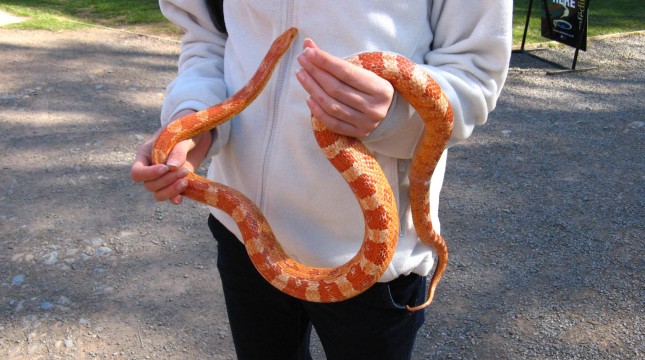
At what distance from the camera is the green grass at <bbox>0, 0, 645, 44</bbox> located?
8461 mm

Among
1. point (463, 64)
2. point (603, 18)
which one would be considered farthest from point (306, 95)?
point (603, 18)

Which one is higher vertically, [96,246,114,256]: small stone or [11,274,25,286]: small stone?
[11,274,25,286]: small stone

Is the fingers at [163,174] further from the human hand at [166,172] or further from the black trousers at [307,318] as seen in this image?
the black trousers at [307,318]

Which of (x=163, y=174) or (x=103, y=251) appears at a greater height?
(x=163, y=174)

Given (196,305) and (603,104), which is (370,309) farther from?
(603,104)

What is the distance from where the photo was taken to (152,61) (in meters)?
7.22

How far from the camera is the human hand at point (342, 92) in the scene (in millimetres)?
1206

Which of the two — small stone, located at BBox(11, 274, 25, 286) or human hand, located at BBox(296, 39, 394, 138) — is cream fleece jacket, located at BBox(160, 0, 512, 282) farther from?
small stone, located at BBox(11, 274, 25, 286)

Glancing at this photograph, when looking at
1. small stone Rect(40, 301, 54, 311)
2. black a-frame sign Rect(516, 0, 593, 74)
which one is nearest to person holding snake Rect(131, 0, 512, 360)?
small stone Rect(40, 301, 54, 311)

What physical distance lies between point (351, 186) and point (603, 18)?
31.3 feet

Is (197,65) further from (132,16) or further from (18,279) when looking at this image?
(132,16)

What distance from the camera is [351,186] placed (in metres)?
1.39

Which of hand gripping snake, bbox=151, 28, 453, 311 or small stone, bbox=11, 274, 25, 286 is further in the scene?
small stone, bbox=11, 274, 25, 286

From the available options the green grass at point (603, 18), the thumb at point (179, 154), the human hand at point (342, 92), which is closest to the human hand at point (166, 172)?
the thumb at point (179, 154)
